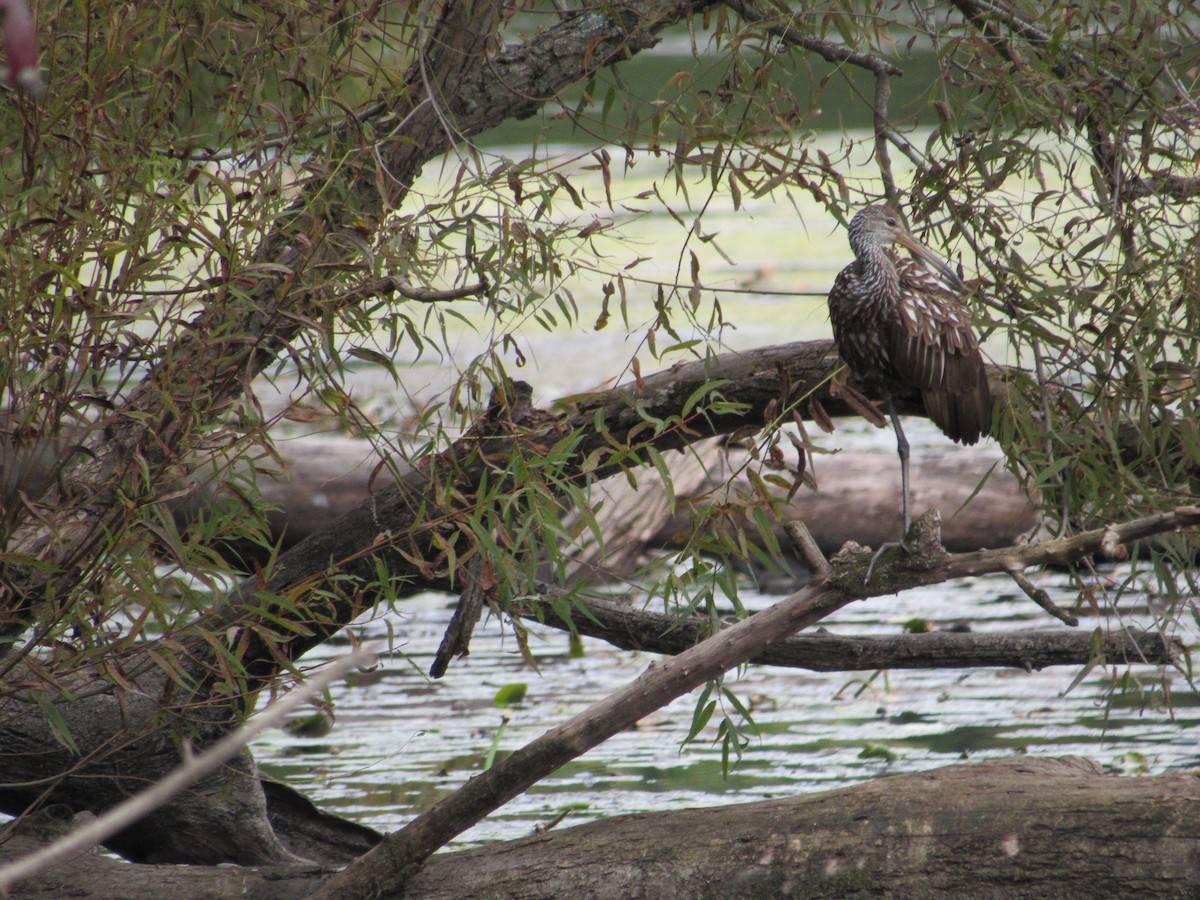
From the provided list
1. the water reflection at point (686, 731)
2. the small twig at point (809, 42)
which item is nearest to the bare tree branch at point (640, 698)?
the water reflection at point (686, 731)

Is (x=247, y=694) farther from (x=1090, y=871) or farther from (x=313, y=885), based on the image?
(x=1090, y=871)

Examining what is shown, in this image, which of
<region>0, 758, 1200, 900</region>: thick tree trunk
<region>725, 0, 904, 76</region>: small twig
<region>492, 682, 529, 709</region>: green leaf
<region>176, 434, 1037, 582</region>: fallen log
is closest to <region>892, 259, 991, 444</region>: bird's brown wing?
<region>725, 0, 904, 76</region>: small twig

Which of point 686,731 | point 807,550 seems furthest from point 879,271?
point 686,731

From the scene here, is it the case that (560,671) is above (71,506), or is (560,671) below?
below

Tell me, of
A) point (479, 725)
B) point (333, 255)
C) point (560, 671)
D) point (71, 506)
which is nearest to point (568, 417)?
point (333, 255)

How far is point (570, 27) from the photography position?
8.35 feet

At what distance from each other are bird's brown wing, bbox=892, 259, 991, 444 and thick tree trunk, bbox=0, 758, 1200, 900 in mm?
653

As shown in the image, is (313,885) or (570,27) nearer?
(313,885)

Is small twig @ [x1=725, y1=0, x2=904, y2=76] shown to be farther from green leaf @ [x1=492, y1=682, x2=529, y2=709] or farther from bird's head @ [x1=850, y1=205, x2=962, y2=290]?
green leaf @ [x1=492, y1=682, x2=529, y2=709]

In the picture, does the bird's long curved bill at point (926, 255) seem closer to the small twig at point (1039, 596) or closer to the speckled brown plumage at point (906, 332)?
the speckled brown plumage at point (906, 332)

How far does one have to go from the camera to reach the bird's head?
2531mm

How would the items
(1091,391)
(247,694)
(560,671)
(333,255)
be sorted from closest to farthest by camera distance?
1. (247,694)
2. (333,255)
3. (1091,391)
4. (560,671)

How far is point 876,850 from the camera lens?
192 cm

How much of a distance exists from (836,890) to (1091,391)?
3.30ft
